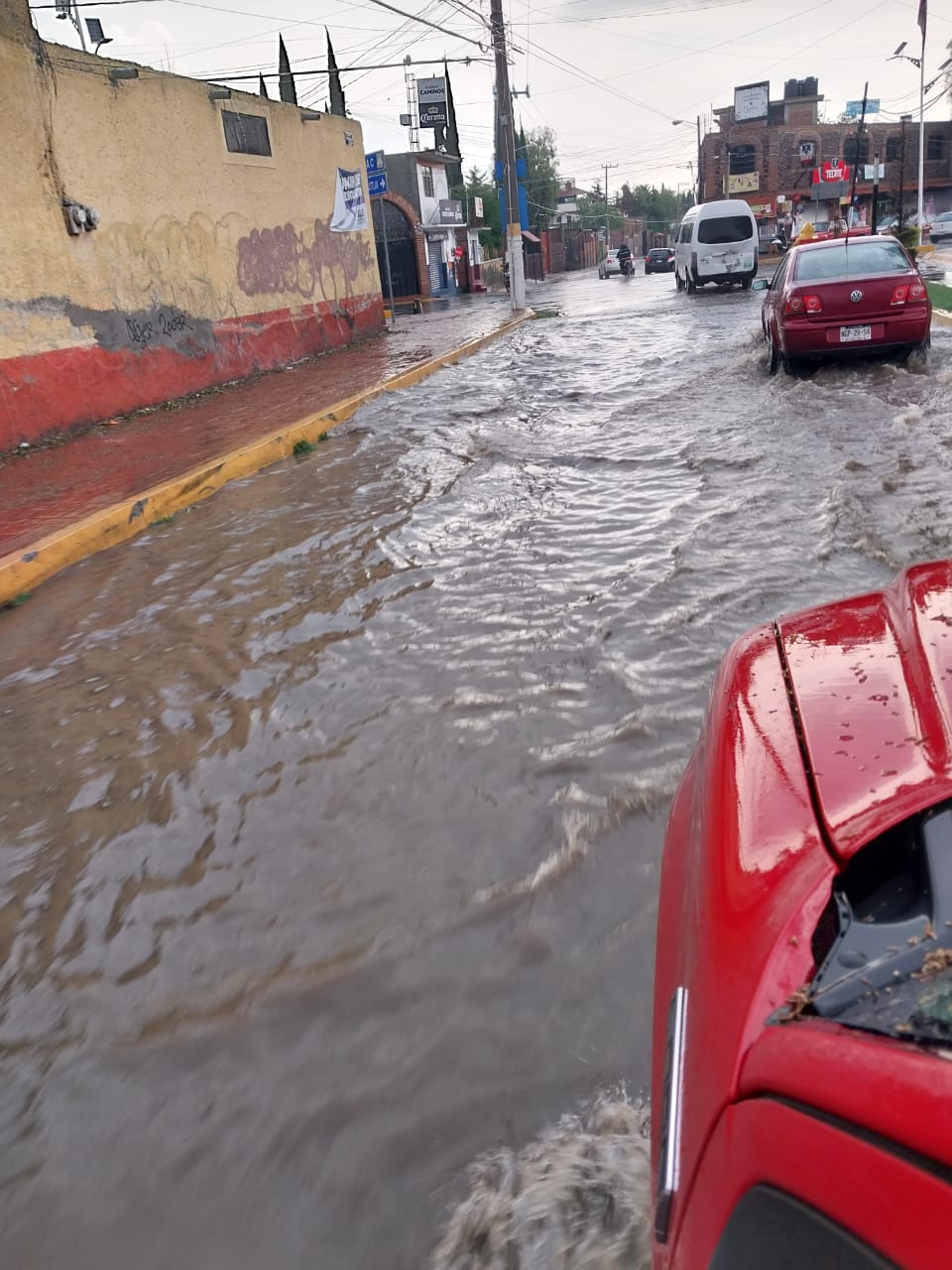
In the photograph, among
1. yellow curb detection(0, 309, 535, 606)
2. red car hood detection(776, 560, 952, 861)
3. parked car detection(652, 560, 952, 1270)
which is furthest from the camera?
yellow curb detection(0, 309, 535, 606)

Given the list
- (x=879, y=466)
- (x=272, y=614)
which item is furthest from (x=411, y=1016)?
(x=879, y=466)

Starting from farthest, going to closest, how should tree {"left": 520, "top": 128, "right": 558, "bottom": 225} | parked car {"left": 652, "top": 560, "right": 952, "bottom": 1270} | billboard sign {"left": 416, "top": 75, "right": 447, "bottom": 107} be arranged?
tree {"left": 520, "top": 128, "right": 558, "bottom": 225}, billboard sign {"left": 416, "top": 75, "right": 447, "bottom": 107}, parked car {"left": 652, "top": 560, "right": 952, "bottom": 1270}

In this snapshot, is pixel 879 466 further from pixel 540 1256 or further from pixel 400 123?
pixel 400 123

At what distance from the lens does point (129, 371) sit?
37.0 ft

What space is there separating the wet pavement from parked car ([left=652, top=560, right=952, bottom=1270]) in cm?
567

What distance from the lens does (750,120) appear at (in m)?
62.9

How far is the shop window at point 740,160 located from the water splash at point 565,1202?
6816 centimetres

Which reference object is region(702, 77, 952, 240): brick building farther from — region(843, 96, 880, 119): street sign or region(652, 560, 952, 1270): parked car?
region(652, 560, 952, 1270): parked car

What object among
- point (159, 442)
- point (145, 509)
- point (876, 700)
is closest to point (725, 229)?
point (159, 442)

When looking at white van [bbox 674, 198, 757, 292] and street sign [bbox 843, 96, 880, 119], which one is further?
street sign [bbox 843, 96, 880, 119]

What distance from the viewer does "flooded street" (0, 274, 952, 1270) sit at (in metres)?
2.09

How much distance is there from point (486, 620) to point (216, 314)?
10.3 metres

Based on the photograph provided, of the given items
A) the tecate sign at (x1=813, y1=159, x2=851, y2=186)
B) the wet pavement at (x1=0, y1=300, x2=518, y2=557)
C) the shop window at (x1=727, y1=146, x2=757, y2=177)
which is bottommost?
the wet pavement at (x1=0, y1=300, x2=518, y2=557)

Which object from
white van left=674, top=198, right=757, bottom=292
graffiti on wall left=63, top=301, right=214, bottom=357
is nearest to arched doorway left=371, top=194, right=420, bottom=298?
white van left=674, top=198, right=757, bottom=292
